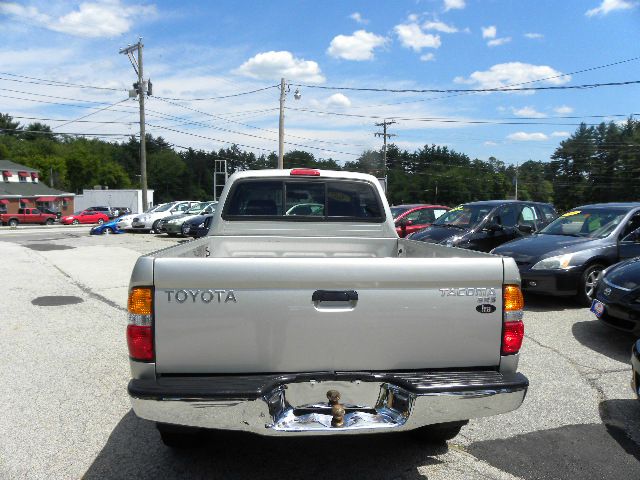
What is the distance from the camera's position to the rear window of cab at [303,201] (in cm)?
470

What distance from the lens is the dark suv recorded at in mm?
10844

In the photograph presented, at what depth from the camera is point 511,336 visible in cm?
276

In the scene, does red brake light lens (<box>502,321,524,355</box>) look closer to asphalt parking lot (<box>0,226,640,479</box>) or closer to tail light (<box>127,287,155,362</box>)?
asphalt parking lot (<box>0,226,640,479</box>)

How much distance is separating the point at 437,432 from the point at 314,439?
2.80ft

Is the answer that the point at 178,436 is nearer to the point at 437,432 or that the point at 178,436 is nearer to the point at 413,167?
the point at 437,432

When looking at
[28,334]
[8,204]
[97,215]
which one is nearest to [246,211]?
[28,334]

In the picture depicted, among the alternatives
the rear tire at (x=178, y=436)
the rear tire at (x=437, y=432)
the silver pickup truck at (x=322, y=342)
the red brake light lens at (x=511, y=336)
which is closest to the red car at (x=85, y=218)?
the rear tire at (x=178, y=436)

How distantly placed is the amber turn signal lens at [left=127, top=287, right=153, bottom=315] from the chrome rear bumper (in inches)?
14.3

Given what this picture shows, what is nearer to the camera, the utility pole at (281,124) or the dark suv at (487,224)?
the dark suv at (487,224)

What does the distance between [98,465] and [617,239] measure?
26.3 ft

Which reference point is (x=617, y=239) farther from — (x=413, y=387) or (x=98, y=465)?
(x=98, y=465)

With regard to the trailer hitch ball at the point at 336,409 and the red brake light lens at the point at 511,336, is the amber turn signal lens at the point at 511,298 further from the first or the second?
the trailer hitch ball at the point at 336,409

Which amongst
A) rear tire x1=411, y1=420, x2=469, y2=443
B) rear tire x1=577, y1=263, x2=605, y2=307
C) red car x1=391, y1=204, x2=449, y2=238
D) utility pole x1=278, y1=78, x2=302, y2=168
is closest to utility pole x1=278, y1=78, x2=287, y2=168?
utility pole x1=278, y1=78, x2=302, y2=168

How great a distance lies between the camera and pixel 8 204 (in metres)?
61.2
